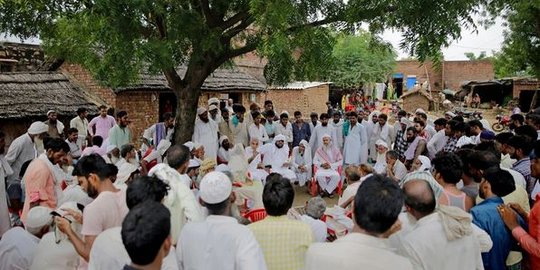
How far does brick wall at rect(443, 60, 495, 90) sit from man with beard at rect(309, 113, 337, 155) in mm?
30910

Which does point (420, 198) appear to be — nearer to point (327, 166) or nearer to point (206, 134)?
point (206, 134)

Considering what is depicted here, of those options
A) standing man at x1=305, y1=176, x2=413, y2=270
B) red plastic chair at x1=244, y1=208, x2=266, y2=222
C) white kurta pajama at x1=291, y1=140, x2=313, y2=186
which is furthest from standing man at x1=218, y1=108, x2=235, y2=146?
standing man at x1=305, y1=176, x2=413, y2=270

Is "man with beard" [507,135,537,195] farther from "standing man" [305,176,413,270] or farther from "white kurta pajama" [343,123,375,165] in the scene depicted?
"white kurta pajama" [343,123,375,165]

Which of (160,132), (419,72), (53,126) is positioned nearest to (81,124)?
(53,126)

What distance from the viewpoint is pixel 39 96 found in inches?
463

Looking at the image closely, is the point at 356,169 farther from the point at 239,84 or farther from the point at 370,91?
the point at 370,91

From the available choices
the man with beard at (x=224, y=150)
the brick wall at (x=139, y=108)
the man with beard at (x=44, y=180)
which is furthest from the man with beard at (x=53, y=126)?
the man with beard at (x=44, y=180)

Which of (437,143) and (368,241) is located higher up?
(368,241)

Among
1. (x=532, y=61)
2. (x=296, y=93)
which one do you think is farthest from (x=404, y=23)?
(x=296, y=93)

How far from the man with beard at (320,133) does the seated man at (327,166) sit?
566mm

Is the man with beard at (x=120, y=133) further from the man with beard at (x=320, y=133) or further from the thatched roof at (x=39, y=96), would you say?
the man with beard at (x=320, y=133)

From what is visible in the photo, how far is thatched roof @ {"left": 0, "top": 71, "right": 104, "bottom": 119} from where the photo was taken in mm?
10867

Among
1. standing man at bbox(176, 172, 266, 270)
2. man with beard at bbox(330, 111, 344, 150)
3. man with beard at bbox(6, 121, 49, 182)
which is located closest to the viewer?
standing man at bbox(176, 172, 266, 270)

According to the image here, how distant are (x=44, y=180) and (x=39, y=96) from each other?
25.6ft
